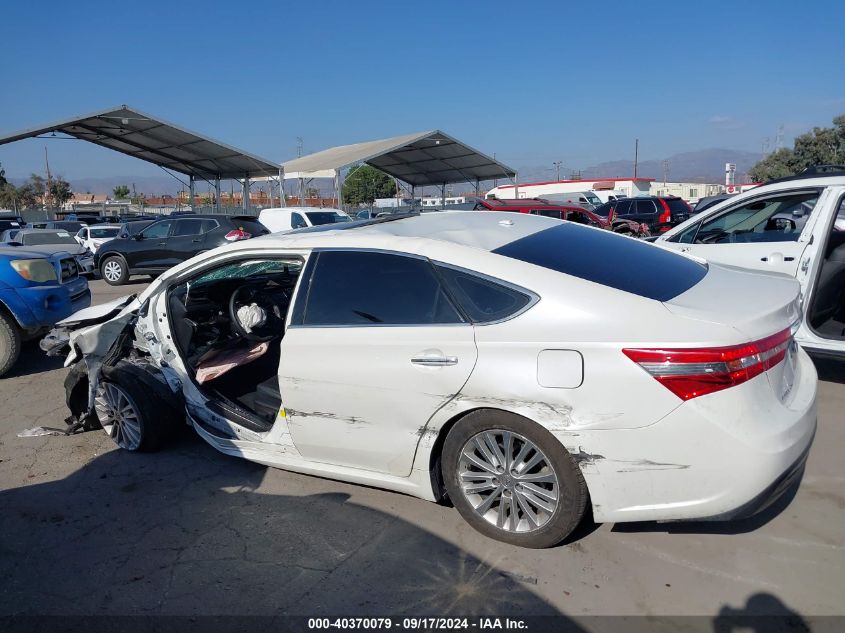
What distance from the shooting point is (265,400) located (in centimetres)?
420

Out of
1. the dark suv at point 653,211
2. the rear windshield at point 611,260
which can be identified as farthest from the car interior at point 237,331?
the dark suv at point 653,211

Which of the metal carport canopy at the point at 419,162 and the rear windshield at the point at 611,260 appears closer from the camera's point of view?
the rear windshield at the point at 611,260

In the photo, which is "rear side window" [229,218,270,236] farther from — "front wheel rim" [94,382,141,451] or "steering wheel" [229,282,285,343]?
"front wheel rim" [94,382,141,451]

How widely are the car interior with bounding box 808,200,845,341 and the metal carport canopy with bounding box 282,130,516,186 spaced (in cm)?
2499

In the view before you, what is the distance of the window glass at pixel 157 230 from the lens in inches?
595

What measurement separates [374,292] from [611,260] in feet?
4.25

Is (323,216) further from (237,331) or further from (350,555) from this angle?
(350,555)

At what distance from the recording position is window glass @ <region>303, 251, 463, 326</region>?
10.5ft

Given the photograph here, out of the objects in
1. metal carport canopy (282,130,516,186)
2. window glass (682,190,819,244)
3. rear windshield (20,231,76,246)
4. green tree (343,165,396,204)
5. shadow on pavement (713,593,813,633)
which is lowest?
shadow on pavement (713,593,813,633)

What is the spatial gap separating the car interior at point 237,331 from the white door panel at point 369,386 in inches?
20.7

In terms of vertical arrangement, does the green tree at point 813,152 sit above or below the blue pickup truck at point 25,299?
above

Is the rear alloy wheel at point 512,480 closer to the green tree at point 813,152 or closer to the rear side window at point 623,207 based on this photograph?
the rear side window at point 623,207

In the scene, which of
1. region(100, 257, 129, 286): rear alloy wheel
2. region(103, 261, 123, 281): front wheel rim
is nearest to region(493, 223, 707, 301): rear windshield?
region(100, 257, 129, 286): rear alloy wheel

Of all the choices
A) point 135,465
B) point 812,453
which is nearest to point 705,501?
point 812,453
